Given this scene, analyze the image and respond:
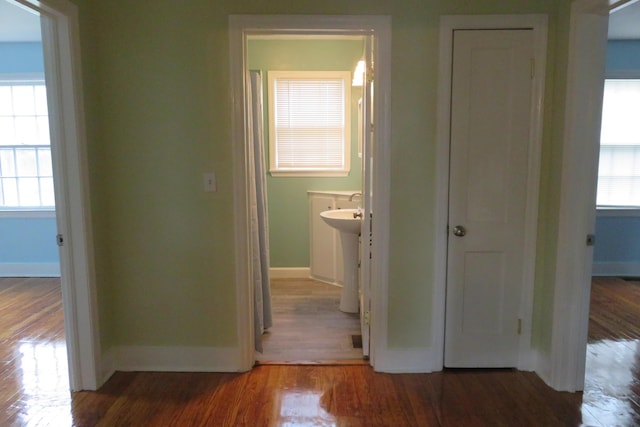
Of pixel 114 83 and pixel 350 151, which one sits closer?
pixel 114 83

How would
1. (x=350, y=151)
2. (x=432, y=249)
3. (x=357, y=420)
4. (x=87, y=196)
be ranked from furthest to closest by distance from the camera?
(x=350, y=151)
(x=432, y=249)
(x=87, y=196)
(x=357, y=420)

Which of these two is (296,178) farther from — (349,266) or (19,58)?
(19,58)

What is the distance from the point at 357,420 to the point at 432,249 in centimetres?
105

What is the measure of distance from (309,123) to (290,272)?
165cm

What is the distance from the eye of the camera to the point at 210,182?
250cm

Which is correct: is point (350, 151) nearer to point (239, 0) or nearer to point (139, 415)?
point (239, 0)

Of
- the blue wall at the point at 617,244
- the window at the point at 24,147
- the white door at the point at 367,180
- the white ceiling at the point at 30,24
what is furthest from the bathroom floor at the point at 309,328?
the white ceiling at the point at 30,24

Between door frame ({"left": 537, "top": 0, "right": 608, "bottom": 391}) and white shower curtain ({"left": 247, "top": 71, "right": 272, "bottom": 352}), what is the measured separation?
1.83 m

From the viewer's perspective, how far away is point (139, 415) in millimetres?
2174

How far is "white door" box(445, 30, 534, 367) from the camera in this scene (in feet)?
7.90

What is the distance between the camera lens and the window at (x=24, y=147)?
4.61 metres

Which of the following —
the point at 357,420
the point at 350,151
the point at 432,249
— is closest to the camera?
the point at 357,420

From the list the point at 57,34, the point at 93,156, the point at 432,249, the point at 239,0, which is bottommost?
the point at 432,249

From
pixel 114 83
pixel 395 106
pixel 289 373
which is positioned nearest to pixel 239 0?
pixel 114 83
